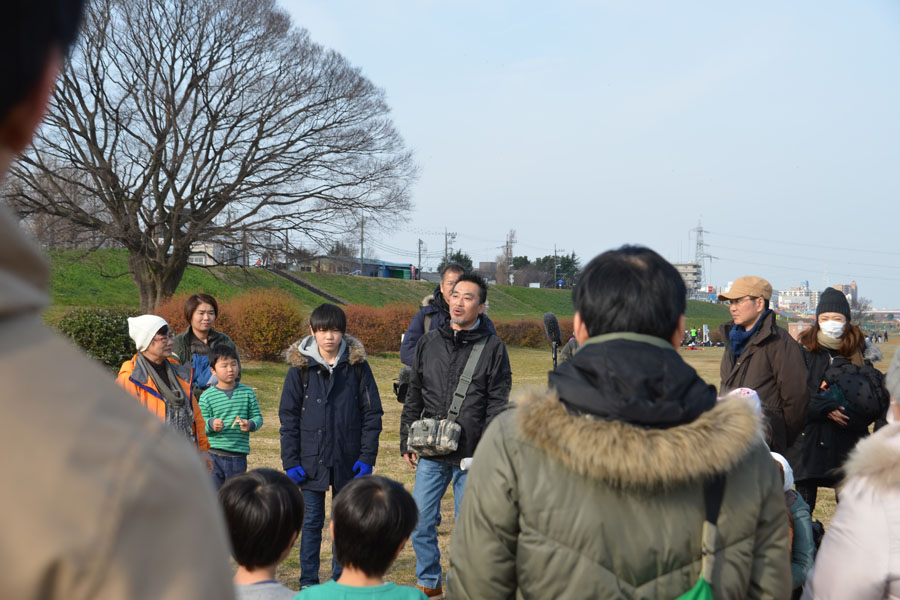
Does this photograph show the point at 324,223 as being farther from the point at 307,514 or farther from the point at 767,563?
the point at 767,563

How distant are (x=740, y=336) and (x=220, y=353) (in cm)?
405

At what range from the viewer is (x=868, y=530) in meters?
2.03

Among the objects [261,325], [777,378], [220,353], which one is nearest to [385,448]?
[220,353]

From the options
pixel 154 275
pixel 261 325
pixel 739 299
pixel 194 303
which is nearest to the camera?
pixel 739 299

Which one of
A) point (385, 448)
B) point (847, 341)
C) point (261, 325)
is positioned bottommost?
point (385, 448)

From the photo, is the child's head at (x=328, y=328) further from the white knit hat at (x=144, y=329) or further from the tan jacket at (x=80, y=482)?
the tan jacket at (x=80, y=482)

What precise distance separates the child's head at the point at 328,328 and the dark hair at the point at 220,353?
980mm

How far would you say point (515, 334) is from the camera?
117 feet

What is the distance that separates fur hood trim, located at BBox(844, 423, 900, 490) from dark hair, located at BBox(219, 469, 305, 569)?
6.55ft

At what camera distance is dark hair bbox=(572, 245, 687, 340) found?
6.47 feet

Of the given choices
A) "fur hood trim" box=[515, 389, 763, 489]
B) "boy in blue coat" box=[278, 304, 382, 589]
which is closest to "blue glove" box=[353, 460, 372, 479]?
"boy in blue coat" box=[278, 304, 382, 589]

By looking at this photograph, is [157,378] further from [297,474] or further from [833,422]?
[833,422]

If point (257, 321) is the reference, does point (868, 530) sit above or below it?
above

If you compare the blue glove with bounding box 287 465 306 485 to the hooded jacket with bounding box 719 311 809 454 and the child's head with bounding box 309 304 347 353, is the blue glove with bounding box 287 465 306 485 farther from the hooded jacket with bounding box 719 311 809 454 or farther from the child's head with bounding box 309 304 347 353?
the hooded jacket with bounding box 719 311 809 454
